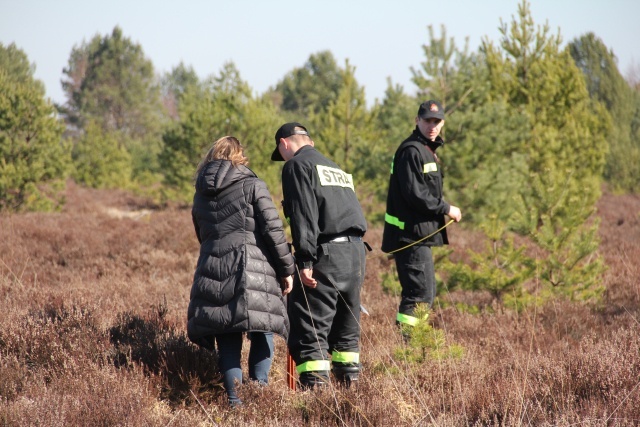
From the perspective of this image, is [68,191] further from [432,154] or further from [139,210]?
[432,154]

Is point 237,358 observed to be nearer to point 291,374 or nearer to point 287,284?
point 291,374

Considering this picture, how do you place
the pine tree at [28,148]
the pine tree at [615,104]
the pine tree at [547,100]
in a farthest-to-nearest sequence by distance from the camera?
the pine tree at [615,104] < the pine tree at [28,148] < the pine tree at [547,100]

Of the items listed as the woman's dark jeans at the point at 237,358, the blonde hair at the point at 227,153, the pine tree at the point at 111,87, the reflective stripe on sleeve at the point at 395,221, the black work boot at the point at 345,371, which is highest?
the pine tree at the point at 111,87

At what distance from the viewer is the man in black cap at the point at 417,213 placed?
4.47 metres

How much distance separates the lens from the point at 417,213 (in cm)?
457

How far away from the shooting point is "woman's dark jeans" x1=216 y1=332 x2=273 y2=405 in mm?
3298

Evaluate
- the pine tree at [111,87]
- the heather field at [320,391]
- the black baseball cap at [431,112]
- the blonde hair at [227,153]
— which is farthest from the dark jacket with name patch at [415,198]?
the pine tree at [111,87]

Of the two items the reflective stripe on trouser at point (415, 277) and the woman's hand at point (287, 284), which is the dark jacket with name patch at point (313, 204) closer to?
the woman's hand at point (287, 284)

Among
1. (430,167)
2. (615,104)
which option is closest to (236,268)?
(430,167)

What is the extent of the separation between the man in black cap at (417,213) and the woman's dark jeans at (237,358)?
1.34 meters

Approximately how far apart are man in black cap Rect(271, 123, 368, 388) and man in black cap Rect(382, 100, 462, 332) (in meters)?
0.88

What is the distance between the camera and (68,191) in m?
22.9

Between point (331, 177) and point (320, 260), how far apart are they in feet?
1.69

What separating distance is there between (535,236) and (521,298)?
2.11ft
